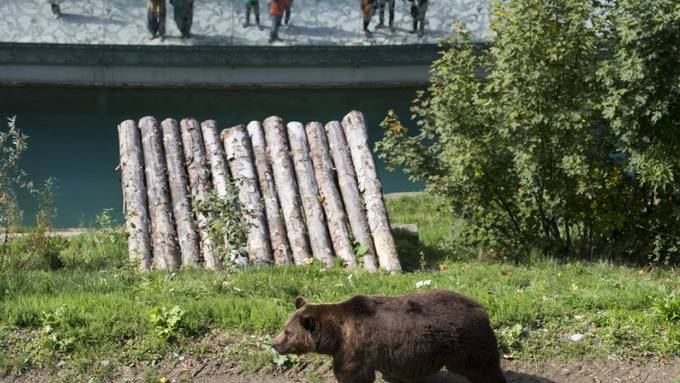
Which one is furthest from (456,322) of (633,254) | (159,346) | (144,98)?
(144,98)

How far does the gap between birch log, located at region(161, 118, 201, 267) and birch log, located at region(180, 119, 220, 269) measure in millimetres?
72

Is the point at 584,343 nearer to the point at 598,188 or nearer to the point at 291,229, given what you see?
the point at 598,188

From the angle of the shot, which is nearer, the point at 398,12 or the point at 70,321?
the point at 70,321

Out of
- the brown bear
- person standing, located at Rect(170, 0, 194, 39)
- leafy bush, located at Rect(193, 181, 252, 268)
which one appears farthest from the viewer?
person standing, located at Rect(170, 0, 194, 39)

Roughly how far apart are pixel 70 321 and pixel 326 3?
848 inches

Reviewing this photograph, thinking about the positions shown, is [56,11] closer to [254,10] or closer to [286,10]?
[254,10]

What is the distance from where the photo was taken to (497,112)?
36.1ft

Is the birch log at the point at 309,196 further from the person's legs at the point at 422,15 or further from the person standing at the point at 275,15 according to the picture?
the person's legs at the point at 422,15

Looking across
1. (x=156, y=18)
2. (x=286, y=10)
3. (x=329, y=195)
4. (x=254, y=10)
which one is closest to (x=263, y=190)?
(x=329, y=195)

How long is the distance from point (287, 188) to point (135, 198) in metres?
1.75

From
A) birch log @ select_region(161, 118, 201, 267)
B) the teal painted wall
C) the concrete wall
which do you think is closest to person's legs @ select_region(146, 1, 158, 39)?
the concrete wall

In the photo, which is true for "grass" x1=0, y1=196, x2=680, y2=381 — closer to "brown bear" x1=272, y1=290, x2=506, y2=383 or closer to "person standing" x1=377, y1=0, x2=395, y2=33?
"brown bear" x1=272, y1=290, x2=506, y2=383

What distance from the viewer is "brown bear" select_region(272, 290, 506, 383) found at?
7230mm

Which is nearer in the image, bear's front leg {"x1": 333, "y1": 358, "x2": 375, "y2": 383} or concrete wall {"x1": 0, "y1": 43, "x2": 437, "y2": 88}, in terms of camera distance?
bear's front leg {"x1": 333, "y1": 358, "x2": 375, "y2": 383}
